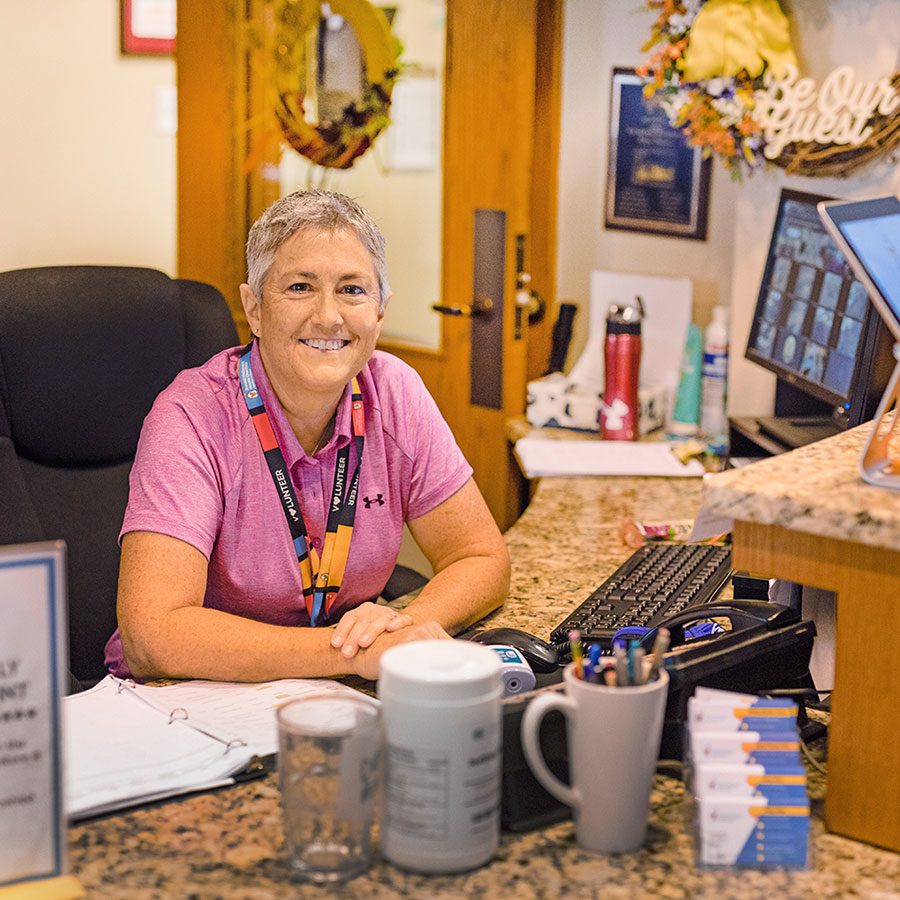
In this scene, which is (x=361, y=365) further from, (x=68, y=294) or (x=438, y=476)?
(x=68, y=294)

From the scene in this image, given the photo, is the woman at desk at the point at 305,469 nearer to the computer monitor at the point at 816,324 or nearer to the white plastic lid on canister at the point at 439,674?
the white plastic lid on canister at the point at 439,674

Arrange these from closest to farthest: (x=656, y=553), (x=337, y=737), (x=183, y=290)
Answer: (x=337, y=737)
(x=656, y=553)
(x=183, y=290)

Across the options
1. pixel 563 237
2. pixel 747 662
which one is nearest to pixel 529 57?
pixel 563 237

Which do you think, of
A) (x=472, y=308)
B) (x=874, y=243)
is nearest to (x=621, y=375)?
(x=472, y=308)

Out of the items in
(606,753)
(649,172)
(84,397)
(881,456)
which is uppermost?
(649,172)

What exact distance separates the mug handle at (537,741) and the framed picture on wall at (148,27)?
3889mm

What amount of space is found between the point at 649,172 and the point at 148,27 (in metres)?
2.03

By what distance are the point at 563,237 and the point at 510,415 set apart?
0.55 meters

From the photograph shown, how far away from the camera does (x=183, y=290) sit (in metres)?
2.42

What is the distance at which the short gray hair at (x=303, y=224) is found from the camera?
1.92m

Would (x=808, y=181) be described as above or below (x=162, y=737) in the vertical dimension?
above

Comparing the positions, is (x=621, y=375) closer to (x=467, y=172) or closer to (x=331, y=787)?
(x=467, y=172)

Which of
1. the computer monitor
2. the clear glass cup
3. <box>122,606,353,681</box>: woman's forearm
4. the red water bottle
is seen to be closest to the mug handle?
the clear glass cup

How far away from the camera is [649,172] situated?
344 centimetres
